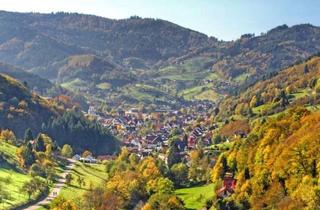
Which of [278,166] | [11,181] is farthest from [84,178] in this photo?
[278,166]

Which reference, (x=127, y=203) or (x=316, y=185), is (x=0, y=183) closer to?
(x=127, y=203)

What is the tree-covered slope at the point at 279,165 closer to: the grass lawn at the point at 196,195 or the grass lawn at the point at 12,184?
the grass lawn at the point at 196,195

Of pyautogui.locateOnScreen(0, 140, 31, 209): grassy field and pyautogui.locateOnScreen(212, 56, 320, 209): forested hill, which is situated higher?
pyautogui.locateOnScreen(212, 56, 320, 209): forested hill

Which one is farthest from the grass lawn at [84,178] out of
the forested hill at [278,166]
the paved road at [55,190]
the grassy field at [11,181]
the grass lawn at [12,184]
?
the forested hill at [278,166]

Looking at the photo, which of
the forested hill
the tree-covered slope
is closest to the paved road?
the forested hill

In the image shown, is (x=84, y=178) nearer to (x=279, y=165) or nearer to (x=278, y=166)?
(x=278, y=166)

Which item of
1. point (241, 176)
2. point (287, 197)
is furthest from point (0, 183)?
point (287, 197)

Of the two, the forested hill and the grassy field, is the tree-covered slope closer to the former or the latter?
the forested hill
